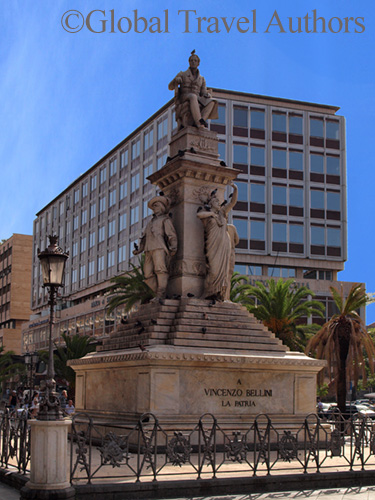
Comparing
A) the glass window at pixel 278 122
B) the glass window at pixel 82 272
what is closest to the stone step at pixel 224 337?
the glass window at pixel 278 122

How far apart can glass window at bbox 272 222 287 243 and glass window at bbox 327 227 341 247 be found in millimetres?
4851

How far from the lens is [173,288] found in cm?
2039

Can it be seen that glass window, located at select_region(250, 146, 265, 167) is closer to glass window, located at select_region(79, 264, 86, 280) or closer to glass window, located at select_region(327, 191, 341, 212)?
glass window, located at select_region(327, 191, 341, 212)

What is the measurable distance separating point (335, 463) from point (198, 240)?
284 inches

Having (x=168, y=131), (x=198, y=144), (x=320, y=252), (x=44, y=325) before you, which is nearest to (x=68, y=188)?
(x=44, y=325)

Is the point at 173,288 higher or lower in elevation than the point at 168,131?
lower

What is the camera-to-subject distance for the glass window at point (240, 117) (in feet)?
233

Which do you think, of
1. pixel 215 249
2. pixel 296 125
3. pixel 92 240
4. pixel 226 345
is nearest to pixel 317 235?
pixel 296 125

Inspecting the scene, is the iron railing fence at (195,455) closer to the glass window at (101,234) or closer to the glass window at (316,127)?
the glass window at (316,127)

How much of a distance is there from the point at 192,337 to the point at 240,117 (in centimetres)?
5492

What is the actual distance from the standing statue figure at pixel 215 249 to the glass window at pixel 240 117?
5198cm

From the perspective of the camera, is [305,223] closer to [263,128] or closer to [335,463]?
[263,128]

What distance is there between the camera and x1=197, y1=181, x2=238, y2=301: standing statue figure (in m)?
19.8

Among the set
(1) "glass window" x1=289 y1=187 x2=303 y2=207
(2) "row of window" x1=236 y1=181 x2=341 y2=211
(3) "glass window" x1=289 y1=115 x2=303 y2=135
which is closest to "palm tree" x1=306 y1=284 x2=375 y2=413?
(2) "row of window" x1=236 y1=181 x2=341 y2=211
